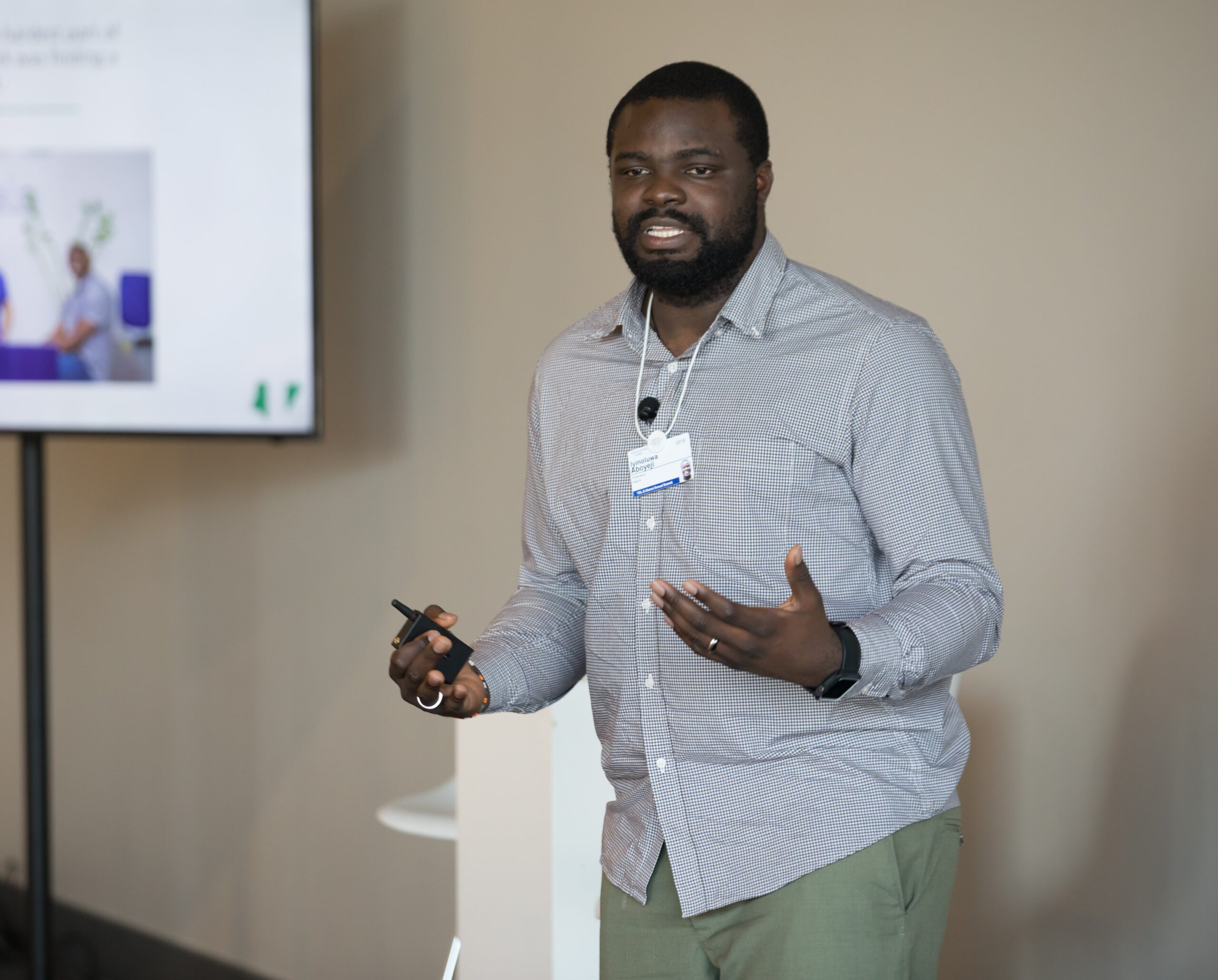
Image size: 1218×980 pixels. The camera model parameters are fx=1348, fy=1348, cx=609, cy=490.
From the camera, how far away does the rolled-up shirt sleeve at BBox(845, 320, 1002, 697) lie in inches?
53.3

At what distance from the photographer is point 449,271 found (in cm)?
335

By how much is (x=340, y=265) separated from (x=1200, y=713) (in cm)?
240

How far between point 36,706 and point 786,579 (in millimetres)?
2422

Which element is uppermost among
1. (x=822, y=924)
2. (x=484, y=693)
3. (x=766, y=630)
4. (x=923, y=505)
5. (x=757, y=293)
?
(x=757, y=293)

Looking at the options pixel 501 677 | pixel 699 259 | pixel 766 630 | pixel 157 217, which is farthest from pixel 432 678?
pixel 157 217

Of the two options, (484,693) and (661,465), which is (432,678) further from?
(661,465)

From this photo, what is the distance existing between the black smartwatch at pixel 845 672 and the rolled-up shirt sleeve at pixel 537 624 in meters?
0.49

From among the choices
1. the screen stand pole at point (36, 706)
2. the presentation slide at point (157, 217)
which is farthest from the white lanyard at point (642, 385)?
the screen stand pole at point (36, 706)

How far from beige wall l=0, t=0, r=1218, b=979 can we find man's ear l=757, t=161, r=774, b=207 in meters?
0.84

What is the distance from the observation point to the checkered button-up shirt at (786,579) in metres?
1.42

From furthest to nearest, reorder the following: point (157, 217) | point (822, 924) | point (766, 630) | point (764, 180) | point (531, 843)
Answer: point (157, 217), point (531, 843), point (764, 180), point (822, 924), point (766, 630)

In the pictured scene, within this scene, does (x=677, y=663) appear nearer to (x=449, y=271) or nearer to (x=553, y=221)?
(x=553, y=221)

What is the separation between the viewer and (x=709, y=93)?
154 centimetres

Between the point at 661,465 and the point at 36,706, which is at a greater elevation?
the point at 661,465
